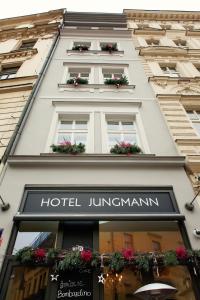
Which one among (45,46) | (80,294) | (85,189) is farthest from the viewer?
(45,46)

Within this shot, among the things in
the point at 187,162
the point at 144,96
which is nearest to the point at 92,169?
the point at 187,162

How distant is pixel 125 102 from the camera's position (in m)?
10.2

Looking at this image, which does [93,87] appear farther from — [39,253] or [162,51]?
[39,253]

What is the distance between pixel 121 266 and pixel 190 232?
1.84 m

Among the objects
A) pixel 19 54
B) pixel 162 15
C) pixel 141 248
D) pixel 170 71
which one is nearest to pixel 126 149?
pixel 141 248

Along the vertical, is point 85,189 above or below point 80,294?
above

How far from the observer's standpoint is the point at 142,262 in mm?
5082

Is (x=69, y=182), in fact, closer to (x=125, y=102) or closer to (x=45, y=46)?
(x=125, y=102)

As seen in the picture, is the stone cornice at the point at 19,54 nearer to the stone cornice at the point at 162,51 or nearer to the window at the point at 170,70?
the stone cornice at the point at 162,51

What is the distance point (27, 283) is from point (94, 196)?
2435 mm

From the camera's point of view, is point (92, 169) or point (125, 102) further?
point (125, 102)

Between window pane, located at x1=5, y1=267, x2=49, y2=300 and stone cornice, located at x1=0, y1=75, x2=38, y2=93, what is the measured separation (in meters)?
7.39

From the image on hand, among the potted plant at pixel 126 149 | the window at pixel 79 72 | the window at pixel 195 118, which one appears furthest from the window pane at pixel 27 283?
the window at pixel 79 72

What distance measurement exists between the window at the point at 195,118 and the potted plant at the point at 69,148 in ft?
13.9
